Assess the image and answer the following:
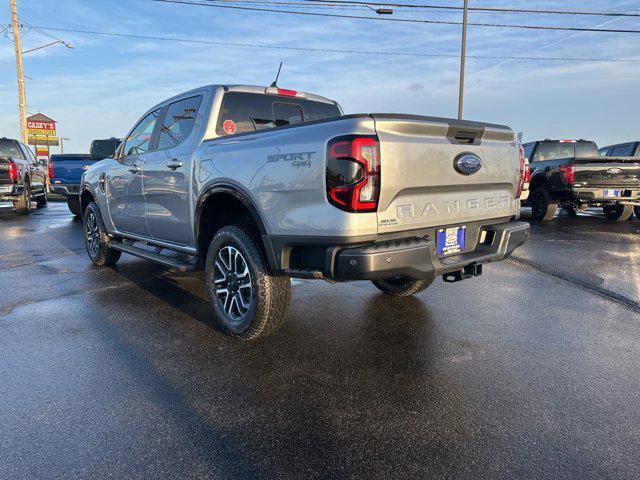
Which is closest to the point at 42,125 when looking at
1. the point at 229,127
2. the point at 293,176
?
the point at 229,127

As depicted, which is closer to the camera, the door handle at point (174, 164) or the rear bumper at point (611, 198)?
the door handle at point (174, 164)

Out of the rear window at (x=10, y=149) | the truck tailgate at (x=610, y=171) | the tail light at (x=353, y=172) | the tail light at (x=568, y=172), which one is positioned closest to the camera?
the tail light at (x=353, y=172)

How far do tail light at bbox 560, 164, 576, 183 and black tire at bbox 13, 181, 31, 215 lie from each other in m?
13.8

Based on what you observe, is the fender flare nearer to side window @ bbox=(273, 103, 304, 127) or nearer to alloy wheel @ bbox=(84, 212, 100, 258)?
side window @ bbox=(273, 103, 304, 127)

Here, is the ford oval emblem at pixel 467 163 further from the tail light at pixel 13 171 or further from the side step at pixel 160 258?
the tail light at pixel 13 171

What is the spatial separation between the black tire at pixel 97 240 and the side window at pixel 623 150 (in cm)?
1385

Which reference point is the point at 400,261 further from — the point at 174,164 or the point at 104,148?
the point at 104,148

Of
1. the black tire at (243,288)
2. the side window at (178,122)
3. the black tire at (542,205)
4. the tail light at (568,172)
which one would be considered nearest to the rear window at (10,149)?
the side window at (178,122)

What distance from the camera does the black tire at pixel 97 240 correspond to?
6.34 m

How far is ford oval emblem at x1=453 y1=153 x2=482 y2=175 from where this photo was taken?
3.36 meters

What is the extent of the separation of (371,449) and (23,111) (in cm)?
2646

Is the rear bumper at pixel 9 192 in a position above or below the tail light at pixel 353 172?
below

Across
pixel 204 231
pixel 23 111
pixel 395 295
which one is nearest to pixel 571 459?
pixel 395 295

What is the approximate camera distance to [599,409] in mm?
2705
